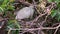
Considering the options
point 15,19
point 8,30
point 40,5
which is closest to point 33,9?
point 40,5

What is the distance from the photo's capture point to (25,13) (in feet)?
6.50

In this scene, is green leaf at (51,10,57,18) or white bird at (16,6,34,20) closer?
green leaf at (51,10,57,18)

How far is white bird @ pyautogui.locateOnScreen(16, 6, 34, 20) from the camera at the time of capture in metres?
1.97

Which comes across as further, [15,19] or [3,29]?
[15,19]

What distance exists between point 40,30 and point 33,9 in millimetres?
270

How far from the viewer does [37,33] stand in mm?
1838

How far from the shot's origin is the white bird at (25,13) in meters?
1.97

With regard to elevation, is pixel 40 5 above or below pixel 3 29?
above

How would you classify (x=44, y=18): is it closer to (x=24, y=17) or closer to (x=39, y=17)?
(x=39, y=17)

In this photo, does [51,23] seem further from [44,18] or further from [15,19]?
[15,19]

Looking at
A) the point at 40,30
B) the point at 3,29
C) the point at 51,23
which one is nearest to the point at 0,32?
the point at 3,29

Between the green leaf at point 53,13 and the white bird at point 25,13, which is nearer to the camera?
the green leaf at point 53,13

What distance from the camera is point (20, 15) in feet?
6.52

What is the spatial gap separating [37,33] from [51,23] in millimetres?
177
